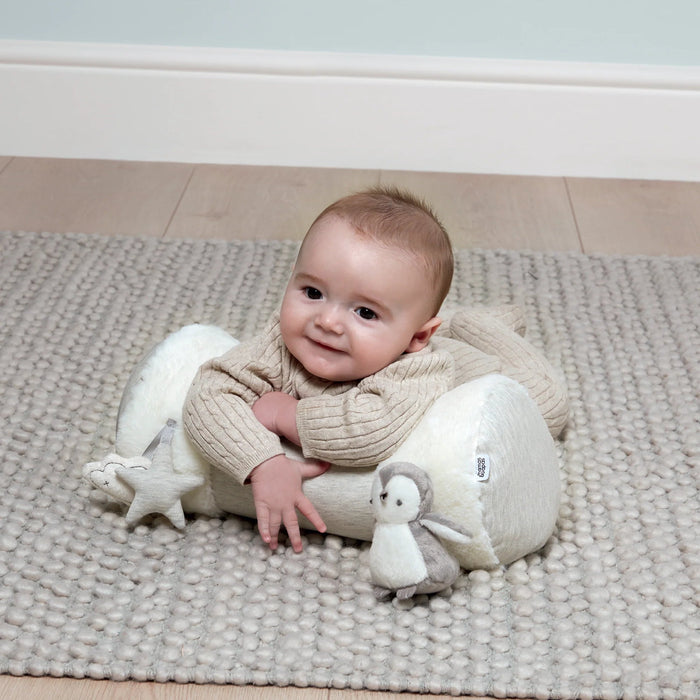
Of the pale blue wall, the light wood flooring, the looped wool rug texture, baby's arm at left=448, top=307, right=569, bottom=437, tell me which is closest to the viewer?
the looped wool rug texture

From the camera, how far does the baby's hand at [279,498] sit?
83 cm

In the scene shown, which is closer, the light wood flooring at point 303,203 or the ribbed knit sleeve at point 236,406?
the ribbed knit sleeve at point 236,406

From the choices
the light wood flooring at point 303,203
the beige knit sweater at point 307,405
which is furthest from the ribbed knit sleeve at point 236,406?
the light wood flooring at point 303,203

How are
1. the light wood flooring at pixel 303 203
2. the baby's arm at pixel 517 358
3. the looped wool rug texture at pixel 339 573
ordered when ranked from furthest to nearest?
the light wood flooring at pixel 303 203 < the baby's arm at pixel 517 358 < the looped wool rug texture at pixel 339 573

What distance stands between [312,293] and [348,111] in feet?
3.43

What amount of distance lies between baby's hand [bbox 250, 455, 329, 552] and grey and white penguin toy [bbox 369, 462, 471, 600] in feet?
0.23

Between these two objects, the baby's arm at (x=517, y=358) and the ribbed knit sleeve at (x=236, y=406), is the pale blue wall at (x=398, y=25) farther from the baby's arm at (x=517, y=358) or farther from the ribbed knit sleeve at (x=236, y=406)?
the ribbed knit sleeve at (x=236, y=406)

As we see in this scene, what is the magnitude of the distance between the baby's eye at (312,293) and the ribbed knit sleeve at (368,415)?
84 mm

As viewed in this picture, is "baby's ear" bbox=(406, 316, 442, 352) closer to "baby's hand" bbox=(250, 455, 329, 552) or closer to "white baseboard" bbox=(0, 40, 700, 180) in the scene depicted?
"baby's hand" bbox=(250, 455, 329, 552)

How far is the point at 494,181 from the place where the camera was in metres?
1.84

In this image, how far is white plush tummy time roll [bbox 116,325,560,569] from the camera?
80 centimetres

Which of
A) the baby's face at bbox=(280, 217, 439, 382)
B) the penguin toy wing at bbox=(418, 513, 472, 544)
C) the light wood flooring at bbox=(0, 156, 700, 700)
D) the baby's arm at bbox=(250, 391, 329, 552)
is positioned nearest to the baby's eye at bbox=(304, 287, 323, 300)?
the baby's face at bbox=(280, 217, 439, 382)

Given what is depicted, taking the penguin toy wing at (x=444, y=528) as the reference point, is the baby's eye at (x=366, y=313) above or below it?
above

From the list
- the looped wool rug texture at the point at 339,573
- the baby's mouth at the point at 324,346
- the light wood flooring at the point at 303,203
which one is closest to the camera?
the looped wool rug texture at the point at 339,573
